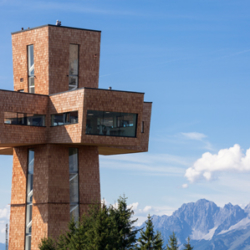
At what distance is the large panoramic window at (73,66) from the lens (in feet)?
143

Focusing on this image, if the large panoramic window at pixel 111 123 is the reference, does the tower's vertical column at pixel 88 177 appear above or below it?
below

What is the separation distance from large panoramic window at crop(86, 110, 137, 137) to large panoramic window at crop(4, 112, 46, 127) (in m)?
4.65

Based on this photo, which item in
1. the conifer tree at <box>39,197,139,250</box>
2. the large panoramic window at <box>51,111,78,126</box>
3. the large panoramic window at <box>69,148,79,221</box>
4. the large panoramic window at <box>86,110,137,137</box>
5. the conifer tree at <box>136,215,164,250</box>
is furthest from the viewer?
the conifer tree at <box>136,215,164,250</box>

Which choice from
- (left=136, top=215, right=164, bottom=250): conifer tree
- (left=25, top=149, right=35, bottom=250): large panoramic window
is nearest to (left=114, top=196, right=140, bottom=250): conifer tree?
(left=136, top=215, right=164, bottom=250): conifer tree

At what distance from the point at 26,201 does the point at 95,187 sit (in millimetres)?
5886

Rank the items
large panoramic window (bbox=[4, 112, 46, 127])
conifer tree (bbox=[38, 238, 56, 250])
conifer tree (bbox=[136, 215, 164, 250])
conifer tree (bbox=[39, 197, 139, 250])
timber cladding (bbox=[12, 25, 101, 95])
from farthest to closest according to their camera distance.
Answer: conifer tree (bbox=[136, 215, 164, 250])
timber cladding (bbox=[12, 25, 101, 95])
large panoramic window (bbox=[4, 112, 46, 127])
conifer tree (bbox=[38, 238, 56, 250])
conifer tree (bbox=[39, 197, 139, 250])

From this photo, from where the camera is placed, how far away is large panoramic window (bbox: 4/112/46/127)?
4006 cm

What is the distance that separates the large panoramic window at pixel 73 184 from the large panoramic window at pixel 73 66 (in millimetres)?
5523

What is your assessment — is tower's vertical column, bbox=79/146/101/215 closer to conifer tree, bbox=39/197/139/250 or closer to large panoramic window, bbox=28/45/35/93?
conifer tree, bbox=39/197/139/250

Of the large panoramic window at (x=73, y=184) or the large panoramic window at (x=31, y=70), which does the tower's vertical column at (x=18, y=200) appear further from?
the large panoramic window at (x=31, y=70)

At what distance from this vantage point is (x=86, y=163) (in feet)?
143

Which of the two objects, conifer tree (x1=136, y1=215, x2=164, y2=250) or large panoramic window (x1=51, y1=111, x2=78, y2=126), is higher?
large panoramic window (x1=51, y1=111, x2=78, y2=126)

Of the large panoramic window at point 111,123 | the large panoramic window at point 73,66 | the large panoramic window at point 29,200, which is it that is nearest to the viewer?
the large panoramic window at point 111,123

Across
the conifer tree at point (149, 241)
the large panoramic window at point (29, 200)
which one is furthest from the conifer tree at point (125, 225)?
the large panoramic window at point (29, 200)
